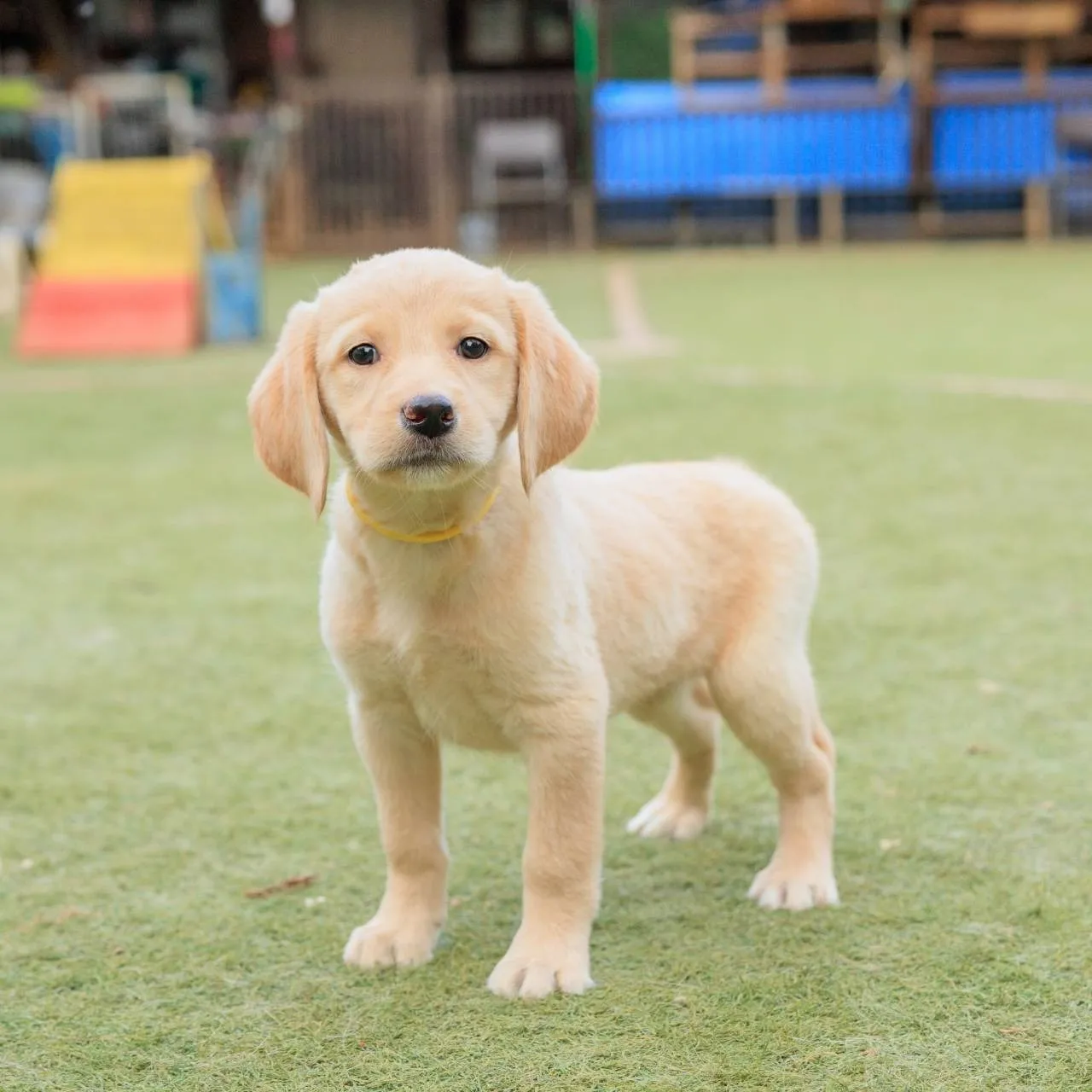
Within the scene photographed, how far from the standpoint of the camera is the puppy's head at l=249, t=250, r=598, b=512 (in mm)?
2443

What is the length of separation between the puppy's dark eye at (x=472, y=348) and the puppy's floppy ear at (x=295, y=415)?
24 cm

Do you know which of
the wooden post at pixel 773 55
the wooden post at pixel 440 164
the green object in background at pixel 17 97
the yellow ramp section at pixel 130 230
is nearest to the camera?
the yellow ramp section at pixel 130 230

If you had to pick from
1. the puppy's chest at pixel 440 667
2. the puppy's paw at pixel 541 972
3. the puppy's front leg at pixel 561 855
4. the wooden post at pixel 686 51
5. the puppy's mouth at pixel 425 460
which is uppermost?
the wooden post at pixel 686 51

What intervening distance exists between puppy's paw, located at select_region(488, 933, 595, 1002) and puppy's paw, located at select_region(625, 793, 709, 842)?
0.63 m

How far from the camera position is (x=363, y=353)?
8.30ft

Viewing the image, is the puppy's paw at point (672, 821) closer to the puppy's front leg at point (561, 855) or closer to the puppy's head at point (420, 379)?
the puppy's front leg at point (561, 855)

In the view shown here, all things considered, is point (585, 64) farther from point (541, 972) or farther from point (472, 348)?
point (541, 972)

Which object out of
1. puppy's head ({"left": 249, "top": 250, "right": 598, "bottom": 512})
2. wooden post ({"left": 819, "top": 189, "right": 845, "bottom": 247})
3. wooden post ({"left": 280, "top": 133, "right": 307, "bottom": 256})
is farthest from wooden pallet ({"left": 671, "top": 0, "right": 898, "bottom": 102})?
puppy's head ({"left": 249, "top": 250, "right": 598, "bottom": 512})

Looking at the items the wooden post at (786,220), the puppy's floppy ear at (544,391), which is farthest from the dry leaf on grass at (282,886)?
the wooden post at (786,220)

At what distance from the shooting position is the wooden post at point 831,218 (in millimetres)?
18375

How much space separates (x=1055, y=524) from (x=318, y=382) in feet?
12.0

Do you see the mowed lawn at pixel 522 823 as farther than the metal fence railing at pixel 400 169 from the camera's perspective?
No

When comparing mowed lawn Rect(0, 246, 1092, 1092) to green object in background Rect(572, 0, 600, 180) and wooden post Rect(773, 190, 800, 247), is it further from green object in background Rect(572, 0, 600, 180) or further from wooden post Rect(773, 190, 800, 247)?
green object in background Rect(572, 0, 600, 180)

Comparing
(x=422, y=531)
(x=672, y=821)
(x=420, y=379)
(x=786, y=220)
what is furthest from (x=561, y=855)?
(x=786, y=220)
